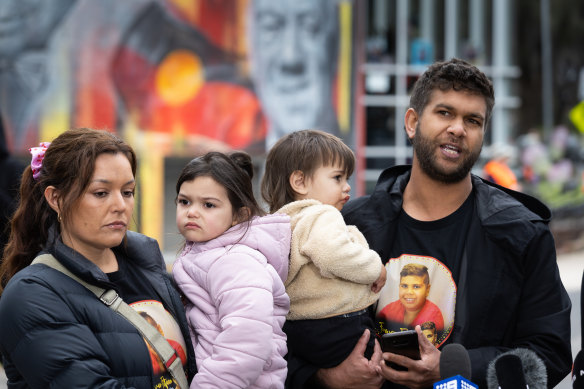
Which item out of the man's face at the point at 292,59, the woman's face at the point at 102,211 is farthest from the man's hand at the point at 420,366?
the man's face at the point at 292,59

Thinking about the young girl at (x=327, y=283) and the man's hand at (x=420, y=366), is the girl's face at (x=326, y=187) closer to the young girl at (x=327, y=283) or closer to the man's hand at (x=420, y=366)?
the young girl at (x=327, y=283)

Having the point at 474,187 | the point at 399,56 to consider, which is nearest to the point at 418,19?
the point at 399,56

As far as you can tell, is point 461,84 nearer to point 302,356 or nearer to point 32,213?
point 302,356

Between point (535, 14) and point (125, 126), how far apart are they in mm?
7590

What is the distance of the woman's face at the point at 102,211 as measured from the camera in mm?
2867

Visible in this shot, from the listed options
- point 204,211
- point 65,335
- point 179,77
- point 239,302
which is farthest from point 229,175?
point 179,77

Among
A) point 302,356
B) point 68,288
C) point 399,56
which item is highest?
point 399,56

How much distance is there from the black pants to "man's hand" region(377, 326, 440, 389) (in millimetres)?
175

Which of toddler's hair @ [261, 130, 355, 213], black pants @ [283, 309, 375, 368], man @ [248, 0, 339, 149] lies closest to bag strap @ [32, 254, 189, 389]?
black pants @ [283, 309, 375, 368]

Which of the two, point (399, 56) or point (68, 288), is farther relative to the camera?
point (399, 56)

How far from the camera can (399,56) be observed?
14.0 metres

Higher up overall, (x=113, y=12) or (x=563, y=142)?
(x=113, y=12)

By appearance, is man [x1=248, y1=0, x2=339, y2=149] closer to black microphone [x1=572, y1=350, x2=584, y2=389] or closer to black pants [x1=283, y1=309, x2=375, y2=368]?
black pants [x1=283, y1=309, x2=375, y2=368]

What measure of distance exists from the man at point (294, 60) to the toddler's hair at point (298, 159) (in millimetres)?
9166
